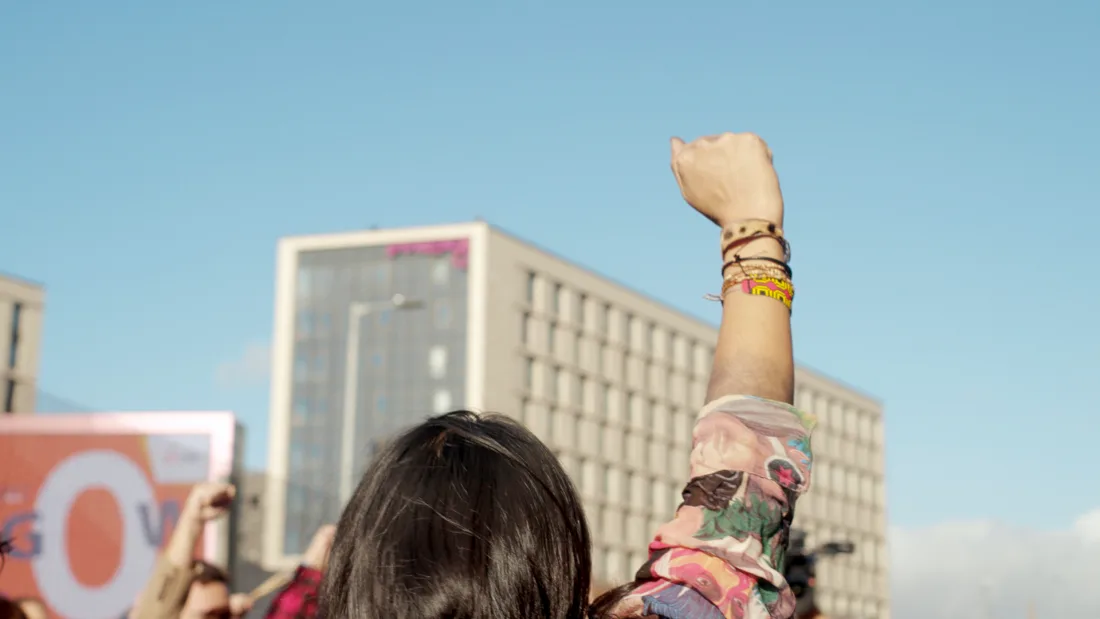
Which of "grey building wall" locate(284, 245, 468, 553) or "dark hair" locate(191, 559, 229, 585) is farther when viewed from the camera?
"grey building wall" locate(284, 245, 468, 553)

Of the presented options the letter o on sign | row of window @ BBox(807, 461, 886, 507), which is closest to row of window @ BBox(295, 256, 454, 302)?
row of window @ BBox(807, 461, 886, 507)

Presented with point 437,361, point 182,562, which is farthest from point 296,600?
point 437,361

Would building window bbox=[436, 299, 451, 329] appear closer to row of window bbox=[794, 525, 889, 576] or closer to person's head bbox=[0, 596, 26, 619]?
row of window bbox=[794, 525, 889, 576]

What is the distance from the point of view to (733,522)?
148 cm

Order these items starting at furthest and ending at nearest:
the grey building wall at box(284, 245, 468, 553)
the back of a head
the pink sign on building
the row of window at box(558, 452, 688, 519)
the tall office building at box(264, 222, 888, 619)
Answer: the row of window at box(558, 452, 688, 519) < the grey building wall at box(284, 245, 468, 553) < the pink sign on building < the tall office building at box(264, 222, 888, 619) < the back of a head

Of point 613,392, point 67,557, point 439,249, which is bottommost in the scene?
point 67,557

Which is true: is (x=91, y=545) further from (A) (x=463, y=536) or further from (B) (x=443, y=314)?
(B) (x=443, y=314)

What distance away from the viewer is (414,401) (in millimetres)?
68312

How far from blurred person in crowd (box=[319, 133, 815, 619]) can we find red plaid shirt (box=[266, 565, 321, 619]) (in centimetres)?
112

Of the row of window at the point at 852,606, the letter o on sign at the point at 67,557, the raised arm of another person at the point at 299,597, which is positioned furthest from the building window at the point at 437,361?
the raised arm of another person at the point at 299,597

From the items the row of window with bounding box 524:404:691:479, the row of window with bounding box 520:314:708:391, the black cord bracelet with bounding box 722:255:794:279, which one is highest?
the row of window with bounding box 520:314:708:391

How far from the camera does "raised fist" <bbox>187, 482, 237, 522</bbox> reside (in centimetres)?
353

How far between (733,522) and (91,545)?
9238 mm

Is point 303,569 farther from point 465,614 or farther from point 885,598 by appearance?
point 885,598
